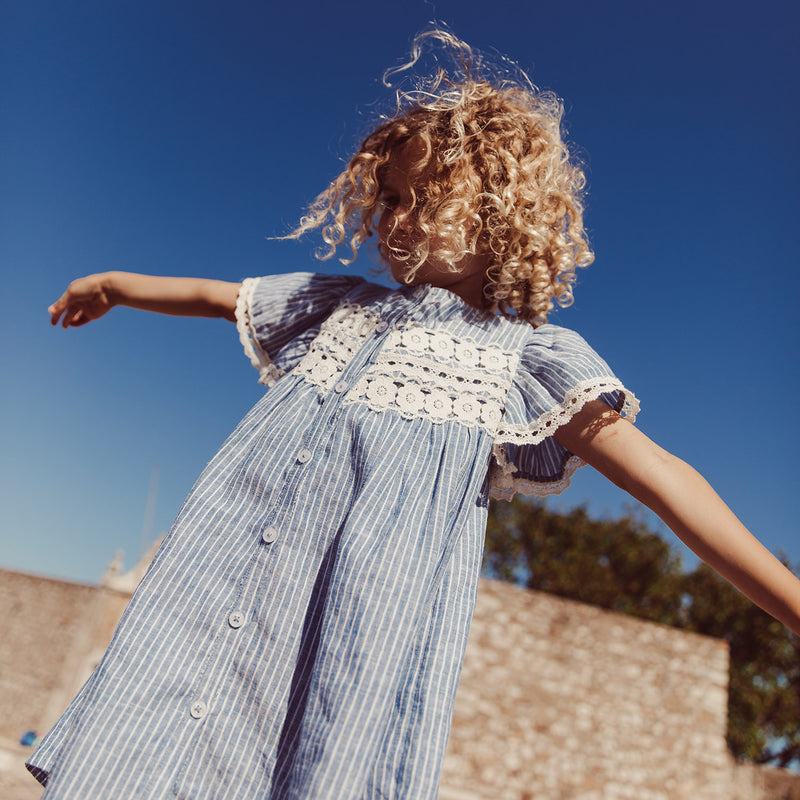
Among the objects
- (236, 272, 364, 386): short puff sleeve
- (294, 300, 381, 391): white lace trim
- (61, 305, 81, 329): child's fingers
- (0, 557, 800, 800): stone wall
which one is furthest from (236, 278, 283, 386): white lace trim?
(0, 557, 800, 800): stone wall

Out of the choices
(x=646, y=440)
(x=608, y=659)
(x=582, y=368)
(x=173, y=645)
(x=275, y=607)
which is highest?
(x=608, y=659)

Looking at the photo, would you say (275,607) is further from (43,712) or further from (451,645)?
(43,712)

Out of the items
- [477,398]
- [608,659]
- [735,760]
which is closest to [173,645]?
[477,398]

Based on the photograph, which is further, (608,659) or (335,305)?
(608,659)

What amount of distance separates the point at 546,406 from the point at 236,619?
2.27ft

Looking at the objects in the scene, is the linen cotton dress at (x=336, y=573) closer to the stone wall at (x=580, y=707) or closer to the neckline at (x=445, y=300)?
the neckline at (x=445, y=300)

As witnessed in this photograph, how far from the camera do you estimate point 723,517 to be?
3.75 feet

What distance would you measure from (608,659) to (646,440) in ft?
20.9

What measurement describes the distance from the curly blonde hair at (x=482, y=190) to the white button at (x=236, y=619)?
78 centimetres

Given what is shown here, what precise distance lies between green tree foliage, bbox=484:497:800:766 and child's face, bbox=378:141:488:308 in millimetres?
16845

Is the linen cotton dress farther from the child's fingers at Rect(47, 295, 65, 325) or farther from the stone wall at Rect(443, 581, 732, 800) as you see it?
the stone wall at Rect(443, 581, 732, 800)

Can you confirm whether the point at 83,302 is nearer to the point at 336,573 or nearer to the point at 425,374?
the point at 425,374

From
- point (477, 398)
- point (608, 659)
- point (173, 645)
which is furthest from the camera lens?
point (608, 659)

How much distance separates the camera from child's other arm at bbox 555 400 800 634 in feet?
3.53
